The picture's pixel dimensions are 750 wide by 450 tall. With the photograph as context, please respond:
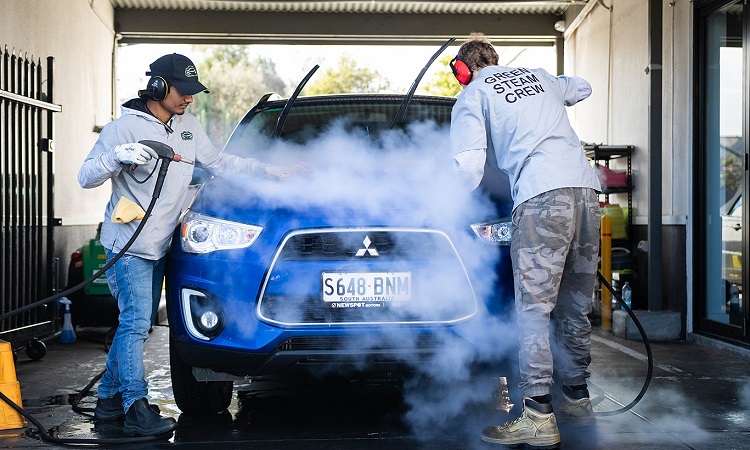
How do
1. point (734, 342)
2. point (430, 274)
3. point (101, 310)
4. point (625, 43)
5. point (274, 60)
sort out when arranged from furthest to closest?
point (274, 60)
point (625, 43)
point (101, 310)
point (734, 342)
point (430, 274)

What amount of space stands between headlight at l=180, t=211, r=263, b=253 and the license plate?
40 cm

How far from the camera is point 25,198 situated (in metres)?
7.51

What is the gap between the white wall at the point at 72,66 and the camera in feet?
26.8

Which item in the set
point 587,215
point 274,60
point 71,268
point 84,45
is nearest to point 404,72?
point 274,60

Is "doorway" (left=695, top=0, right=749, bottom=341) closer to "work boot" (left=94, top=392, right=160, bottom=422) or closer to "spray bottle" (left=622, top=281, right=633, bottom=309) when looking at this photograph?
"spray bottle" (left=622, top=281, right=633, bottom=309)

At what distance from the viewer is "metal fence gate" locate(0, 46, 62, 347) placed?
7.02m

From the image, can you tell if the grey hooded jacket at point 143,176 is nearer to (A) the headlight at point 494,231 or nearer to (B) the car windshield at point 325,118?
(B) the car windshield at point 325,118

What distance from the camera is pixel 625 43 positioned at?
33.1 feet

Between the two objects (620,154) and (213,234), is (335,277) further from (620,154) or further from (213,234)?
(620,154)

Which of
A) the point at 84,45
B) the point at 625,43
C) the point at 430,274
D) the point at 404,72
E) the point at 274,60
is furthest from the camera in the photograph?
the point at 274,60

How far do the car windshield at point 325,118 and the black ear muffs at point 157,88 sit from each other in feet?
2.43

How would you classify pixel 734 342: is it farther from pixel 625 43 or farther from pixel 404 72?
pixel 404 72

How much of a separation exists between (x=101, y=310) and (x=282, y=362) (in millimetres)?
5187

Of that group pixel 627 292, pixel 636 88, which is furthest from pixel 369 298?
pixel 636 88
